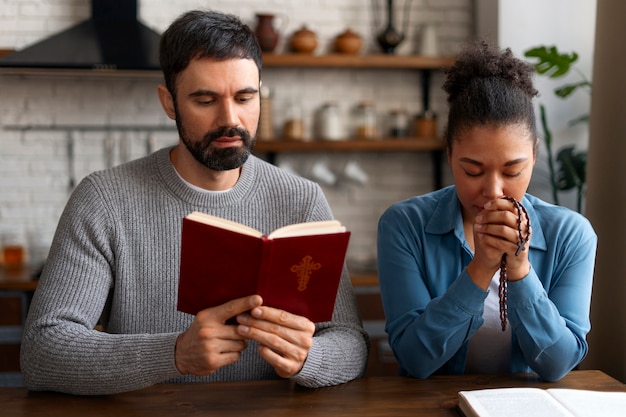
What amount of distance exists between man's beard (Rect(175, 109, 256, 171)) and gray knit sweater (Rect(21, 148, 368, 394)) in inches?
4.9

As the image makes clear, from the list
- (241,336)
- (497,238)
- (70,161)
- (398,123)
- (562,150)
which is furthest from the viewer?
(398,123)

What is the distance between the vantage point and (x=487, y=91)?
1.81m

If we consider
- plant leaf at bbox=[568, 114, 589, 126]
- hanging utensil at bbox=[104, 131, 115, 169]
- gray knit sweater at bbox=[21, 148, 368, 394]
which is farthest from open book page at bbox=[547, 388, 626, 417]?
hanging utensil at bbox=[104, 131, 115, 169]

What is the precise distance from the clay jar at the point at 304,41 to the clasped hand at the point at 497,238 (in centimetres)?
281

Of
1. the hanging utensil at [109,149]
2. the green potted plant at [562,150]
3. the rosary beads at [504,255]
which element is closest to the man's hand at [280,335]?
the rosary beads at [504,255]

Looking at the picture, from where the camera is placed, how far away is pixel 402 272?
6.25 ft

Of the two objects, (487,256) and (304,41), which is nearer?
(487,256)

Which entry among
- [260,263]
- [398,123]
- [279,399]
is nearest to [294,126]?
[398,123]

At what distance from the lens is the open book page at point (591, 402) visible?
1464 millimetres

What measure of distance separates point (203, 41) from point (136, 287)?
0.60 m

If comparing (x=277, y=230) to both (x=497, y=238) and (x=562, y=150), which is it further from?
(x=562, y=150)

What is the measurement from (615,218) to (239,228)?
55.3 inches

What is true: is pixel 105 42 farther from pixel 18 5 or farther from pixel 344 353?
pixel 344 353

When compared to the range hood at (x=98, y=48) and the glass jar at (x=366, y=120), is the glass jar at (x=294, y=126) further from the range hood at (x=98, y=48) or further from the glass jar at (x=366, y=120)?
the range hood at (x=98, y=48)
